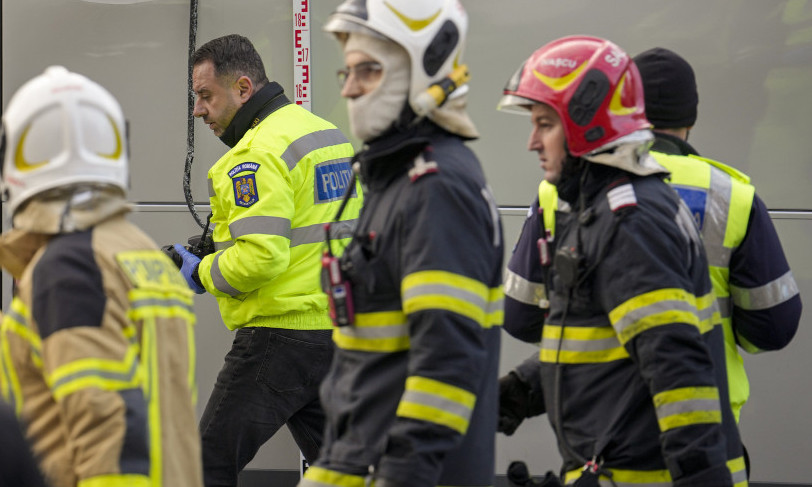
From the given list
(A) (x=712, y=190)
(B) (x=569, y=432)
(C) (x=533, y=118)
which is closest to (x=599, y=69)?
(C) (x=533, y=118)

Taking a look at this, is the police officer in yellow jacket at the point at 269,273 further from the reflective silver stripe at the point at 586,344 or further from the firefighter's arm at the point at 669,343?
the firefighter's arm at the point at 669,343

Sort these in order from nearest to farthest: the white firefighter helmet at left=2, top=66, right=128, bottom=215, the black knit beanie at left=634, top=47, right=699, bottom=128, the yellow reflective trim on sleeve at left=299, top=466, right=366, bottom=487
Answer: the white firefighter helmet at left=2, top=66, right=128, bottom=215, the yellow reflective trim on sleeve at left=299, top=466, right=366, bottom=487, the black knit beanie at left=634, top=47, right=699, bottom=128

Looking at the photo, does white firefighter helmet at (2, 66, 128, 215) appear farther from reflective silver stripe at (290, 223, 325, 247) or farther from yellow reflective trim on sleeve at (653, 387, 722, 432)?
reflective silver stripe at (290, 223, 325, 247)

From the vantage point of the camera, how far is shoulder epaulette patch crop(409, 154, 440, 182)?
2.59 meters

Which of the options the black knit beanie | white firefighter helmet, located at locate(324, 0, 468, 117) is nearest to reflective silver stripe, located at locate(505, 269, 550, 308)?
the black knit beanie

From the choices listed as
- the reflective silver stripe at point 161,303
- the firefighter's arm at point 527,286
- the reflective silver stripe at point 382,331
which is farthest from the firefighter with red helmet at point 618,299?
the reflective silver stripe at point 161,303

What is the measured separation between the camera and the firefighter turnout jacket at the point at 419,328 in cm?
245

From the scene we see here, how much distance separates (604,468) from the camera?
3004 mm

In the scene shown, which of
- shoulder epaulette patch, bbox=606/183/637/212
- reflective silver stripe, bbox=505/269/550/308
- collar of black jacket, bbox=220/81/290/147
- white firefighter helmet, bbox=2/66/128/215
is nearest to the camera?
white firefighter helmet, bbox=2/66/128/215

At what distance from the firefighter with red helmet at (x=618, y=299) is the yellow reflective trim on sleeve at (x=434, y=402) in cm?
63

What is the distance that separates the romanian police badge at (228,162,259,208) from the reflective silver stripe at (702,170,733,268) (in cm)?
176

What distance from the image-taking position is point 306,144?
4.55 m

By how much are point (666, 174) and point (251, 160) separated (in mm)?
1845

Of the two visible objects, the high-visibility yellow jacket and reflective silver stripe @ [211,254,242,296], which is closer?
the high-visibility yellow jacket
